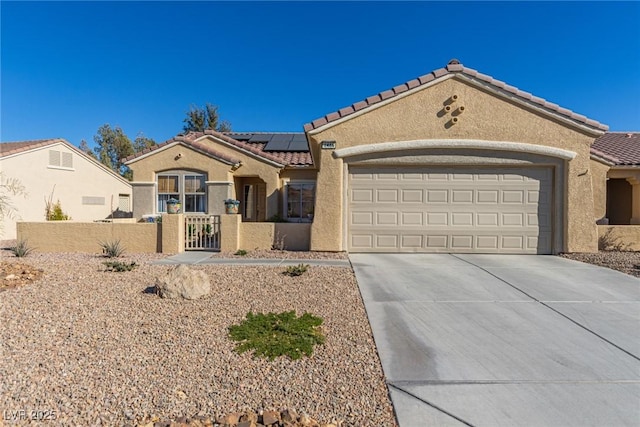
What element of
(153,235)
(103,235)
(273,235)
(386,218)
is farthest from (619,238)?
(103,235)

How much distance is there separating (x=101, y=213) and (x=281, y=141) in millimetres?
12031

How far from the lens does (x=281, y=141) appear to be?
19.2 meters

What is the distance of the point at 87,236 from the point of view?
1101 cm

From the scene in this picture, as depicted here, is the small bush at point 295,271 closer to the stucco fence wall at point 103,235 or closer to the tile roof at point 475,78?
the stucco fence wall at point 103,235

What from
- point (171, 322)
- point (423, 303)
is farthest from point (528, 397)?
point (171, 322)

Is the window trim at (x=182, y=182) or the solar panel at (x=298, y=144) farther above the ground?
the solar panel at (x=298, y=144)

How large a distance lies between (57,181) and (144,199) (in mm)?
7399

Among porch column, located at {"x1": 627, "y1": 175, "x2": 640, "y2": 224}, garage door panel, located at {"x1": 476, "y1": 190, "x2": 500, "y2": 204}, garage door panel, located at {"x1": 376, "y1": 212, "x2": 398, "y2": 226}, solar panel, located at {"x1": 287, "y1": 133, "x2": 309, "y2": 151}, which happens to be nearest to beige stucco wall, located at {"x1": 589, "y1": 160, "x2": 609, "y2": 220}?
porch column, located at {"x1": 627, "y1": 175, "x2": 640, "y2": 224}

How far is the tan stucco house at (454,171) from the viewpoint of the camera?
9.79 m

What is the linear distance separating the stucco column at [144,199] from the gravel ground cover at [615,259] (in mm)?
15172

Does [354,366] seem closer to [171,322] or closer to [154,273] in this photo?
[171,322]

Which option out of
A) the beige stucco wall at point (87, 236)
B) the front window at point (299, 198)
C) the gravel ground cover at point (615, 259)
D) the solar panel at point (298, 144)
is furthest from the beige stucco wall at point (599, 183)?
the beige stucco wall at point (87, 236)

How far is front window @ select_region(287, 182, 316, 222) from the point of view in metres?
15.4

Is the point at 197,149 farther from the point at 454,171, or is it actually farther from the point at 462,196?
the point at 462,196
